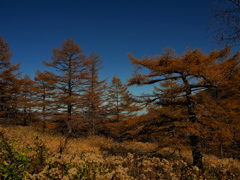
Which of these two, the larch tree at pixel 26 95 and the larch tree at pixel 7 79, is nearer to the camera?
the larch tree at pixel 7 79

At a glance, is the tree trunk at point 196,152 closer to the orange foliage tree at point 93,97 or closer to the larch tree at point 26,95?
the orange foliage tree at point 93,97

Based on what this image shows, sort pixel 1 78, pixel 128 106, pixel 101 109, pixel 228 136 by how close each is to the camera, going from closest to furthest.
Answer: pixel 228 136 < pixel 128 106 < pixel 1 78 < pixel 101 109

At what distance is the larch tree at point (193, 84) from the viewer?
6.43 metres

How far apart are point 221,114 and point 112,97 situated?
1862 centimetres

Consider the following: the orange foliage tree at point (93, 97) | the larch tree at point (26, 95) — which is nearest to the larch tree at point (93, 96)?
the orange foliage tree at point (93, 97)

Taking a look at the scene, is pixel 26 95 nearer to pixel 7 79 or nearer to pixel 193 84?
pixel 7 79

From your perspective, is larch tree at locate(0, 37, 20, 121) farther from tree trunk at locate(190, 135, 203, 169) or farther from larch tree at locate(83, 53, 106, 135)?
tree trunk at locate(190, 135, 203, 169)

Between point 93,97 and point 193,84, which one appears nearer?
point 193,84

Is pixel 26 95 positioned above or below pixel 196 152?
above

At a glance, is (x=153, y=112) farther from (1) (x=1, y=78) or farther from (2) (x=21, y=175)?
(1) (x=1, y=78)

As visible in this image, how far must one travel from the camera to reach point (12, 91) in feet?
68.4

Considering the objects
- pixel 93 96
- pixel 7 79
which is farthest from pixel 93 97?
pixel 7 79

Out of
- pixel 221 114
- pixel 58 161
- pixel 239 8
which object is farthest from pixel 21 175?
pixel 221 114

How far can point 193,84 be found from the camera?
755 centimetres
